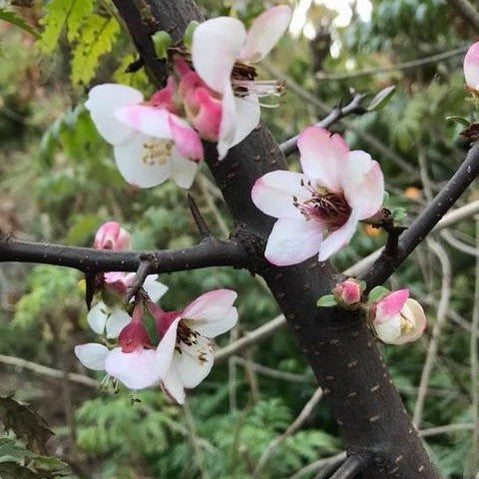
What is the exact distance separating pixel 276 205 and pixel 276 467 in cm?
155

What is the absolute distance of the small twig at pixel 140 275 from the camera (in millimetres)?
322

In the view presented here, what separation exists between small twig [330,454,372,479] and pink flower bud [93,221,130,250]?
17 cm

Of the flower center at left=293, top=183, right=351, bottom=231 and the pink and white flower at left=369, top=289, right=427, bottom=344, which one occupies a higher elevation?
the flower center at left=293, top=183, right=351, bottom=231

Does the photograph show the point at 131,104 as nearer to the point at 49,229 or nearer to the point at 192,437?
the point at 192,437

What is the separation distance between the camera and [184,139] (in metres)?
0.27

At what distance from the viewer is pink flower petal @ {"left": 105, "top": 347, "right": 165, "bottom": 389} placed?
1.05 ft

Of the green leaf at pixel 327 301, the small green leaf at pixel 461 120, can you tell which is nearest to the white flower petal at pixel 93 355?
the green leaf at pixel 327 301

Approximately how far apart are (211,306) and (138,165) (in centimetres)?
9

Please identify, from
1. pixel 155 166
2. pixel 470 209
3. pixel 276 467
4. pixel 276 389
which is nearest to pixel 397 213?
pixel 155 166

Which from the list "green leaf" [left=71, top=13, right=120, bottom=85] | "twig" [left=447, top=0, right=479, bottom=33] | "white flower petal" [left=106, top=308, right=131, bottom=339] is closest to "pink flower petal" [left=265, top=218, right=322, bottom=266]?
"white flower petal" [left=106, top=308, right=131, bottom=339]

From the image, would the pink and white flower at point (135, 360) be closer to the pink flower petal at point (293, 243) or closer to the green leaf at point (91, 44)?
the pink flower petal at point (293, 243)

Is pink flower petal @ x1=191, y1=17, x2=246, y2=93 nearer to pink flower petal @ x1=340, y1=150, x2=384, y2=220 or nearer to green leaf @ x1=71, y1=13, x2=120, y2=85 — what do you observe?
pink flower petal @ x1=340, y1=150, x2=384, y2=220

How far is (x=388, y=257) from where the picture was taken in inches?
15.2

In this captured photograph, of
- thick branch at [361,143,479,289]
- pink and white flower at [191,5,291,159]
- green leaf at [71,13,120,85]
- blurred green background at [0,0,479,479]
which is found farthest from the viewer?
blurred green background at [0,0,479,479]
